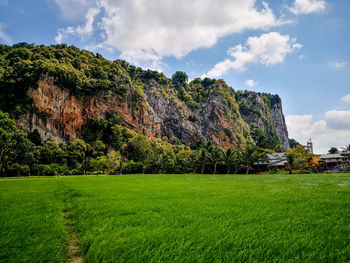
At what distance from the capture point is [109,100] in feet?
256

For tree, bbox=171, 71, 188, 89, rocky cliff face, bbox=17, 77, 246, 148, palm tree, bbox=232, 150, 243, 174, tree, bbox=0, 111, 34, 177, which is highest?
tree, bbox=171, 71, 188, 89

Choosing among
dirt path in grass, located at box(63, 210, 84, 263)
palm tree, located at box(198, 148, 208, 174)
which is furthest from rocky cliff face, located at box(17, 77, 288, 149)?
dirt path in grass, located at box(63, 210, 84, 263)

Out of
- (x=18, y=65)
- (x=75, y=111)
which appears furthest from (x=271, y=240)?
(x=18, y=65)

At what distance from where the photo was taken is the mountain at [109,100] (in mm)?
57531

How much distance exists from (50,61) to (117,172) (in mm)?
47691

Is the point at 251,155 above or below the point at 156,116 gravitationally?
below

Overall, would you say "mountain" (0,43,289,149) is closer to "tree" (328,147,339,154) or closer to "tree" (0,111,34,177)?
"tree" (0,111,34,177)

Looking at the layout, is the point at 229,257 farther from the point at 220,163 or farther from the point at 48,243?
the point at 220,163

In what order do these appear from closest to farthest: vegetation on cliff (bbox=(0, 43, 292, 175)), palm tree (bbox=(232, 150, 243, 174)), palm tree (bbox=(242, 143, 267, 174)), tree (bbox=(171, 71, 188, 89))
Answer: palm tree (bbox=(242, 143, 267, 174)) < palm tree (bbox=(232, 150, 243, 174)) < vegetation on cliff (bbox=(0, 43, 292, 175)) < tree (bbox=(171, 71, 188, 89))

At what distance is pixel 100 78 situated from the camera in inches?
3061

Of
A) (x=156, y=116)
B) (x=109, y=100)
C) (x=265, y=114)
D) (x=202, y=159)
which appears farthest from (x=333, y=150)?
(x=109, y=100)

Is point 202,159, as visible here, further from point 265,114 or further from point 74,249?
point 265,114

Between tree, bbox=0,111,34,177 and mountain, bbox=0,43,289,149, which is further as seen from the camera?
mountain, bbox=0,43,289,149

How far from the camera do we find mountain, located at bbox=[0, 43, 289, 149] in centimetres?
5753
